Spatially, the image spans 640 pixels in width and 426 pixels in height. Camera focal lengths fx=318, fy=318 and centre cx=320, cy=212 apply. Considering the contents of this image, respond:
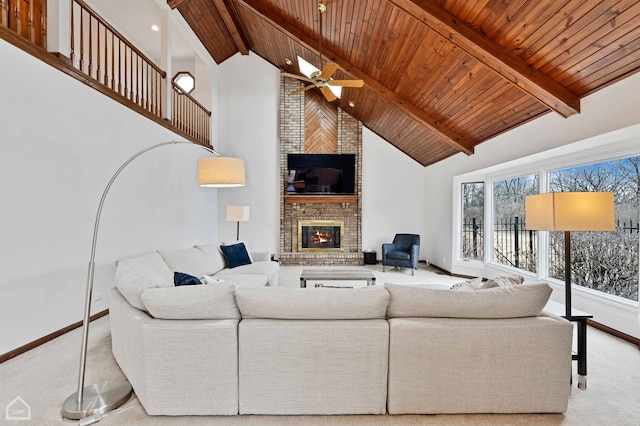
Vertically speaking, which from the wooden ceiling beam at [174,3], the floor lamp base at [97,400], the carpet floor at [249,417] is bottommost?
the carpet floor at [249,417]

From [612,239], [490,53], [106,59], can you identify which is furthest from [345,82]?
[612,239]

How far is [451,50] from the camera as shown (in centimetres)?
368

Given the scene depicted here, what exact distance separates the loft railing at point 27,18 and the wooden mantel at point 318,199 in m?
4.88

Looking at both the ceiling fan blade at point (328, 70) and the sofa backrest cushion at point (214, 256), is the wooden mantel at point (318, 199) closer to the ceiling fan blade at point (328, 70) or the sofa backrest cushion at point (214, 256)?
the sofa backrest cushion at point (214, 256)

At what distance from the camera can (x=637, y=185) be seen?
3260 mm

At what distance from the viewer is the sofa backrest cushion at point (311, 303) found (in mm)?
1823

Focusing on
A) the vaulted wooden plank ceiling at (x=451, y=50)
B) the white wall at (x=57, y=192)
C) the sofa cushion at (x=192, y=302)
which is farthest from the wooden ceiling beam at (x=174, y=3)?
the sofa cushion at (x=192, y=302)

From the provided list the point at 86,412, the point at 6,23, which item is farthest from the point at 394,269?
the point at 6,23

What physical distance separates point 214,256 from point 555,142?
4.45 meters

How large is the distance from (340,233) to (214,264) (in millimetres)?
3852

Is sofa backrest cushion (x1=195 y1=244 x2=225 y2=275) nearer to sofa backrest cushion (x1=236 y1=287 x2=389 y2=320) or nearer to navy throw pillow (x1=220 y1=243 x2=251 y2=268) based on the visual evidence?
navy throw pillow (x1=220 y1=243 x2=251 y2=268)

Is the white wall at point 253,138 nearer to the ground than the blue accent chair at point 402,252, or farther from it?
farther from it

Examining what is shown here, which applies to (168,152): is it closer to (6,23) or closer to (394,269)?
(6,23)

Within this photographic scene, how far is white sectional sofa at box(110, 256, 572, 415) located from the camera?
1805 mm
